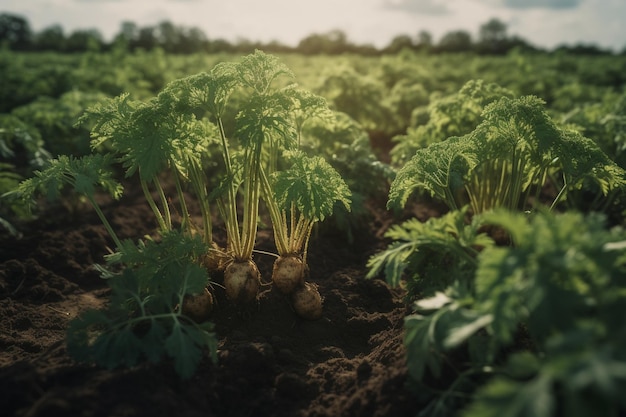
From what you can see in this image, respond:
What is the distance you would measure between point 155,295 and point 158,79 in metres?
12.8

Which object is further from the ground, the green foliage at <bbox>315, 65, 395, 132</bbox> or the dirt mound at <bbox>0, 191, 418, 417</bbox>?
the green foliage at <bbox>315, 65, 395, 132</bbox>

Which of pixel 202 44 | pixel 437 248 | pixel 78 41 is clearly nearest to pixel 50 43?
pixel 78 41

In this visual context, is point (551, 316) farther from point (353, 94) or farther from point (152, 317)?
point (353, 94)

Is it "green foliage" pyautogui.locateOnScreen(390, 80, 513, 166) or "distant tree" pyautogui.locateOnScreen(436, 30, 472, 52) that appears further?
"distant tree" pyautogui.locateOnScreen(436, 30, 472, 52)

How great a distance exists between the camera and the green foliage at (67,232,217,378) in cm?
315

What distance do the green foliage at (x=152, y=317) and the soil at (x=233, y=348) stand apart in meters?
0.17

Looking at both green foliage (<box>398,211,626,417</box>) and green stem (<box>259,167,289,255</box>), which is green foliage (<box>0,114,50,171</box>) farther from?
green foliage (<box>398,211,626,417</box>)

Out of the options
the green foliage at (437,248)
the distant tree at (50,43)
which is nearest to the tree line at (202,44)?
the distant tree at (50,43)

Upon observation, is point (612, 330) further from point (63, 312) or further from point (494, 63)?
point (494, 63)

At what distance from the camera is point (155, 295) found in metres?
3.54

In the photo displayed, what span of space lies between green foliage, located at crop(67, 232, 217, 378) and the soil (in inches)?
6.6

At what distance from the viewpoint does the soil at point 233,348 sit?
10.1 ft

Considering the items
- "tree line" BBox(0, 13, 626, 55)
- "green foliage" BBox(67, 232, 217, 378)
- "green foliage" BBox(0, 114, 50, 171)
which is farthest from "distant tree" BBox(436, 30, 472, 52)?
"green foliage" BBox(67, 232, 217, 378)

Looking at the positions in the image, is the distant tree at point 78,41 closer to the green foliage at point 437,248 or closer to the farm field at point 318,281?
the farm field at point 318,281
